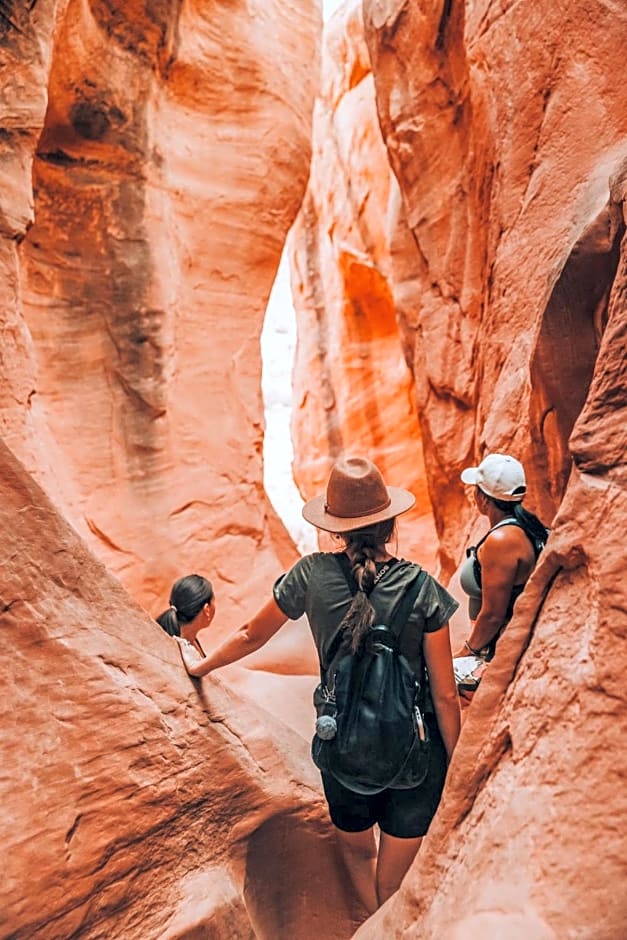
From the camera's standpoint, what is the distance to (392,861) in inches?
86.4

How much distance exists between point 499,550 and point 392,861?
0.94 m

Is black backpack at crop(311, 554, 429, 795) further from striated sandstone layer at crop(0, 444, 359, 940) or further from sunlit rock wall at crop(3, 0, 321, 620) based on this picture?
sunlit rock wall at crop(3, 0, 321, 620)

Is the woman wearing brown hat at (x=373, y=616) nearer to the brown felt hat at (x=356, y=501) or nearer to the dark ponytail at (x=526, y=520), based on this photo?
the brown felt hat at (x=356, y=501)

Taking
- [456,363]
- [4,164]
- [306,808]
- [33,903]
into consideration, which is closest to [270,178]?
[456,363]

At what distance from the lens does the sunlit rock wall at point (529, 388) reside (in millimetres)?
1602

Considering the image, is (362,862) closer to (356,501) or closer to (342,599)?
(342,599)

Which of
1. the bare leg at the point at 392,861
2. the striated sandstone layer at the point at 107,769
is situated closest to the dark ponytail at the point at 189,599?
the striated sandstone layer at the point at 107,769

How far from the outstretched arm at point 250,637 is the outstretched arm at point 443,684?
0.41m

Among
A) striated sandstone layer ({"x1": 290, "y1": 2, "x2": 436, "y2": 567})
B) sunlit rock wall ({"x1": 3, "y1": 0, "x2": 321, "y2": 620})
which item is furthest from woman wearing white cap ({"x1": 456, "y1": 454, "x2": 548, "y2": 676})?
striated sandstone layer ({"x1": 290, "y1": 2, "x2": 436, "y2": 567})

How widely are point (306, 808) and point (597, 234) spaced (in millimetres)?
2185

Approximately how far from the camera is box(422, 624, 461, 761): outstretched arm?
206cm

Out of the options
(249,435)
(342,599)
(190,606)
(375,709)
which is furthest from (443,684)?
(249,435)

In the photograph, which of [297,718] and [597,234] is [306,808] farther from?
[597,234]

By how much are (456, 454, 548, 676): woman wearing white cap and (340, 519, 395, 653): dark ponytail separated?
45 centimetres
